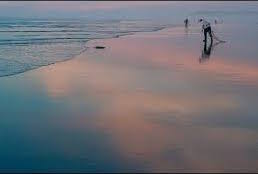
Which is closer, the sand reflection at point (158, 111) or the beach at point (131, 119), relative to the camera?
the beach at point (131, 119)

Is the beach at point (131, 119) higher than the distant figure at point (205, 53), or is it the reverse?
the distant figure at point (205, 53)

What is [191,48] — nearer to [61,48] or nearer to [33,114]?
[61,48]

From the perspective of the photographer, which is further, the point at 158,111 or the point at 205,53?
the point at 205,53

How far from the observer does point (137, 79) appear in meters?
16.8

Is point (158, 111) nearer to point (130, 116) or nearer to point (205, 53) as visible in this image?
point (130, 116)

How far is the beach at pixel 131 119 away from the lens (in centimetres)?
850

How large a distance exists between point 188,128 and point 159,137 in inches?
36.2

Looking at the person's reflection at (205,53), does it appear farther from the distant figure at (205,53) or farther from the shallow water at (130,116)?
the shallow water at (130,116)

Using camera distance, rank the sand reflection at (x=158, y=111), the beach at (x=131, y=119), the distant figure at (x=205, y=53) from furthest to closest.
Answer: the distant figure at (x=205, y=53) → the sand reflection at (x=158, y=111) → the beach at (x=131, y=119)

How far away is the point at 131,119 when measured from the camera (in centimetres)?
1123

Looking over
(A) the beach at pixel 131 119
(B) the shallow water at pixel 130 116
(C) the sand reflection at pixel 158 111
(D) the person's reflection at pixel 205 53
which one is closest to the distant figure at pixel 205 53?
(D) the person's reflection at pixel 205 53

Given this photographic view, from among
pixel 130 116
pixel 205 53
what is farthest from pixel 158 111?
pixel 205 53

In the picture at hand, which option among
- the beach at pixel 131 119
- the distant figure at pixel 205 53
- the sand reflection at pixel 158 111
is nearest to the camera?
the beach at pixel 131 119

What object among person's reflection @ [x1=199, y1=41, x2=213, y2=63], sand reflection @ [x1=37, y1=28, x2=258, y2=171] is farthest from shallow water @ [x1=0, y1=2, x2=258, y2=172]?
person's reflection @ [x1=199, y1=41, x2=213, y2=63]
